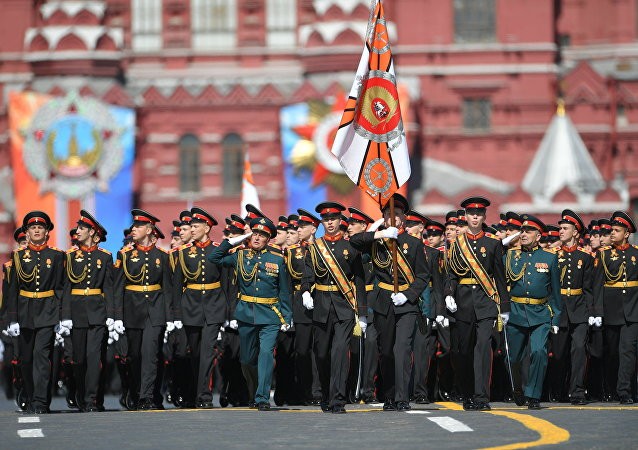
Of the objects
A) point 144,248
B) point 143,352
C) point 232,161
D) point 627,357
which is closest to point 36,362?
point 143,352

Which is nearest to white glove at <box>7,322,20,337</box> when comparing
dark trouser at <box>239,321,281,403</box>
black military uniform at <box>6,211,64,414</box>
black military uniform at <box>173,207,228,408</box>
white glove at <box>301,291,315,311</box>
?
black military uniform at <box>6,211,64,414</box>

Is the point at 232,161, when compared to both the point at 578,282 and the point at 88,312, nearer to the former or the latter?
the point at 578,282

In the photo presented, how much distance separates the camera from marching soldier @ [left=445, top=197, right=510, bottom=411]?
16594 millimetres

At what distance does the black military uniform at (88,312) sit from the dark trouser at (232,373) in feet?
5.07

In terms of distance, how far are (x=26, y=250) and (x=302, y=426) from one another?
414cm

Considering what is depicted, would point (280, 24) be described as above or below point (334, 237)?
above

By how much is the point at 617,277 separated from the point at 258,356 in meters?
3.76

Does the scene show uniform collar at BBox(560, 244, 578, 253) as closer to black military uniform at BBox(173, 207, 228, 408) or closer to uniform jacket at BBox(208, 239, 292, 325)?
uniform jacket at BBox(208, 239, 292, 325)

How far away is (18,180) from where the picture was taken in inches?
1725

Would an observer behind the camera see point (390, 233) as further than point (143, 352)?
No

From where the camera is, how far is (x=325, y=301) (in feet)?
54.8

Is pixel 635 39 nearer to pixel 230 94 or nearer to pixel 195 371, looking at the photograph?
pixel 230 94

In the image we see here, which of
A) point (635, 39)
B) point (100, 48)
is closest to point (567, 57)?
point (635, 39)

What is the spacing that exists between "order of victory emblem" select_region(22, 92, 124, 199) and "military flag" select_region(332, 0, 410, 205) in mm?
26455
